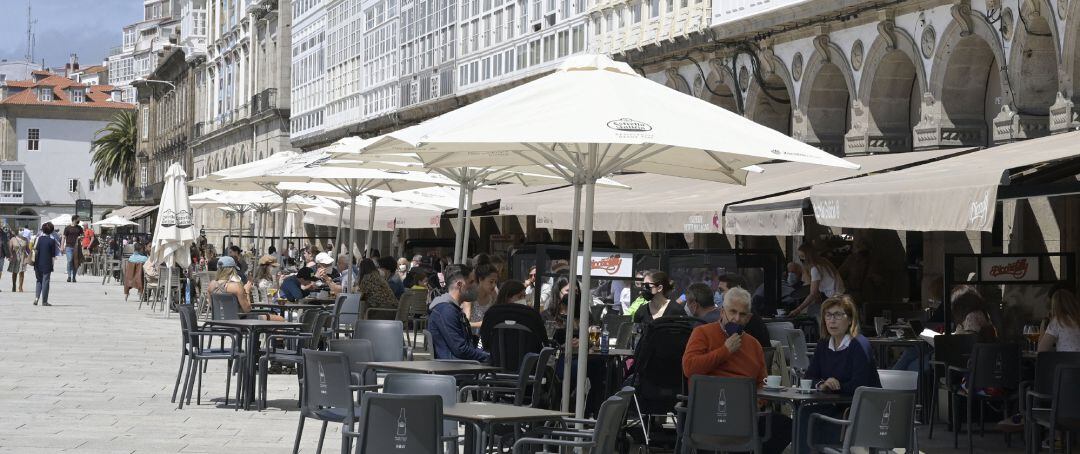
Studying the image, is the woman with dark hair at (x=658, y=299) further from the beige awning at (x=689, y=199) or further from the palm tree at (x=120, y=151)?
the palm tree at (x=120, y=151)

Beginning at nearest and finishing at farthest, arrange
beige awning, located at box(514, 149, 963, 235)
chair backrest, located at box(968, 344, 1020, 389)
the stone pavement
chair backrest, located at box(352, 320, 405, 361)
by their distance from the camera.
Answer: the stone pavement < chair backrest, located at box(968, 344, 1020, 389) < chair backrest, located at box(352, 320, 405, 361) < beige awning, located at box(514, 149, 963, 235)

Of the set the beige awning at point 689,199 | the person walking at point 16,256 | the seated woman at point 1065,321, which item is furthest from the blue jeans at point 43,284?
the seated woman at point 1065,321

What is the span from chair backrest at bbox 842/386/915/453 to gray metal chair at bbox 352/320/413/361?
475 cm

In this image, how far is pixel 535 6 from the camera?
131 feet

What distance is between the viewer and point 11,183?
134 m

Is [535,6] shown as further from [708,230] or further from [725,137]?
[725,137]

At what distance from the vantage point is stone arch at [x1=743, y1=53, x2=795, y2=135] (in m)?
28.0

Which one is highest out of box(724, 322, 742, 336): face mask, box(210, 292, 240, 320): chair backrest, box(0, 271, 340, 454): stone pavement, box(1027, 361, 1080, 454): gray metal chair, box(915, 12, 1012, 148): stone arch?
box(915, 12, 1012, 148): stone arch

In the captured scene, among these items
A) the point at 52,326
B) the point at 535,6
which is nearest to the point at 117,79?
the point at 535,6

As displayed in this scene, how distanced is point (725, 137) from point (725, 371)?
5.12 feet

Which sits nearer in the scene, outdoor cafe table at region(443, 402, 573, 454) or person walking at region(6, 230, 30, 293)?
outdoor cafe table at region(443, 402, 573, 454)

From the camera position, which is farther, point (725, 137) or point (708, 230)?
point (708, 230)

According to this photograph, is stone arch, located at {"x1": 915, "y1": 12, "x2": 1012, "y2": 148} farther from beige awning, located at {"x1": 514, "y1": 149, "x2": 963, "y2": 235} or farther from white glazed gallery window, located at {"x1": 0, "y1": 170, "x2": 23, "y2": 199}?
white glazed gallery window, located at {"x1": 0, "y1": 170, "x2": 23, "y2": 199}

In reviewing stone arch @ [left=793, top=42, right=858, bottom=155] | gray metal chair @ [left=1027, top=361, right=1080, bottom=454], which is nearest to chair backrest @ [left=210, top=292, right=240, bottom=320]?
gray metal chair @ [left=1027, top=361, right=1080, bottom=454]
